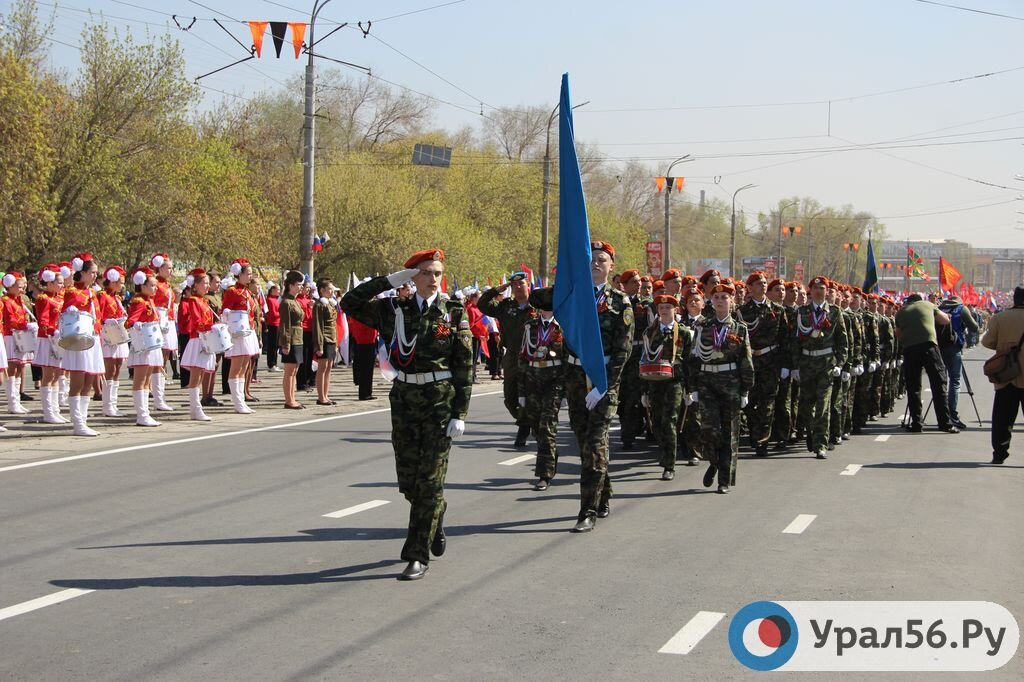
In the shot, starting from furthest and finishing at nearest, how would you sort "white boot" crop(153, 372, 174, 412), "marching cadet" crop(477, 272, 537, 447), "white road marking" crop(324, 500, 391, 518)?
1. "white boot" crop(153, 372, 174, 412)
2. "marching cadet" crop(477, 272, 537, 447)
3. "white road marking" crop(324, 500, 391, 518)

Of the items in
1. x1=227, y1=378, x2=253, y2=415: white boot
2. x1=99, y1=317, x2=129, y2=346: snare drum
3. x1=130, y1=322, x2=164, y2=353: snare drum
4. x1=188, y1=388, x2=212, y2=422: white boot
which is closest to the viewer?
x1=130, y1=322, x2=164, y2=353: snare drum

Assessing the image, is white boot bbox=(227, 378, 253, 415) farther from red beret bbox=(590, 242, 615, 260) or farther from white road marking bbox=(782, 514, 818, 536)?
white road marking bbox=(782, 514, 818, 536)

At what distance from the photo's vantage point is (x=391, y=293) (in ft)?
25.1

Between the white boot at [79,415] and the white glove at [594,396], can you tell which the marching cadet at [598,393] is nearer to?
the white glove at [594,396]

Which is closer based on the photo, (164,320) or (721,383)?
(721,383)

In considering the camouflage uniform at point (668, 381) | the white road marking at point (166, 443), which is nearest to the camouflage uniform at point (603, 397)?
the camouflage uniform at point (668, 381)

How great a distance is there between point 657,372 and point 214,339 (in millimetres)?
6989

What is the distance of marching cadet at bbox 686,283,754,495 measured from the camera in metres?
10.9

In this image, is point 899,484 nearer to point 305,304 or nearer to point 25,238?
point 305,304

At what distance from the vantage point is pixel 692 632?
20.0 ft

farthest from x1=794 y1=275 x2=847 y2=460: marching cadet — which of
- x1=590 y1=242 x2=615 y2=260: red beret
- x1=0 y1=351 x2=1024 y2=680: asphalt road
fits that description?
x1=590 y1=242 x2=615 y2=260: red beret

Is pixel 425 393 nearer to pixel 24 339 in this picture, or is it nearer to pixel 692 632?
pixel 692 632

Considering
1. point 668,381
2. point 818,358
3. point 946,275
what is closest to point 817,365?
point 818,358

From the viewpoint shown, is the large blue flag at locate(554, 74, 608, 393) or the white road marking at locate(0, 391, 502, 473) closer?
the large blue flag at locate(554, 74, 608, 393)
